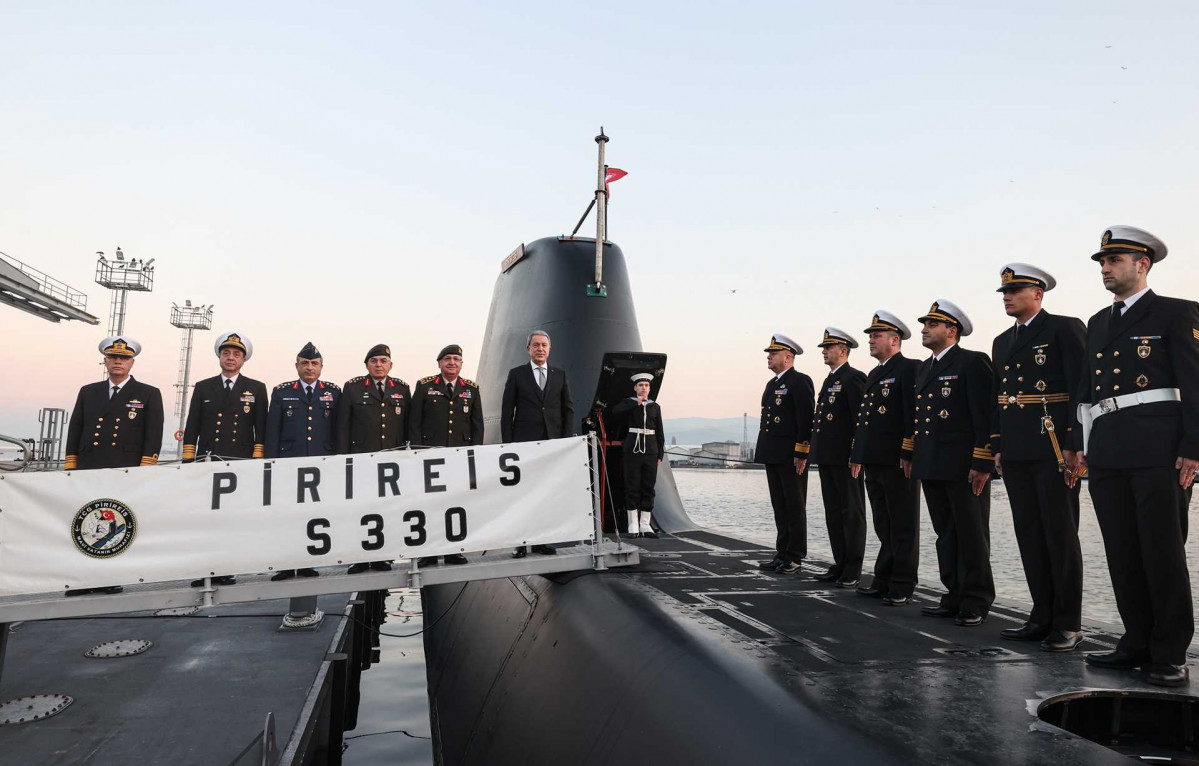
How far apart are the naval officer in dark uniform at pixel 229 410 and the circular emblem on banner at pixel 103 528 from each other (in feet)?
8.23

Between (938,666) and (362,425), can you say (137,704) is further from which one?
(938,666)

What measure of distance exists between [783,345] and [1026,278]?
113 inches

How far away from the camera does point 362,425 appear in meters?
7.70

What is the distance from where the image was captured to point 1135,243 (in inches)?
159

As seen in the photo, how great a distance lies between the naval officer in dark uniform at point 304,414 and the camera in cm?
742

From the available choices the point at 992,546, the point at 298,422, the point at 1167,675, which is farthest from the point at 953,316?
the point at 992,546

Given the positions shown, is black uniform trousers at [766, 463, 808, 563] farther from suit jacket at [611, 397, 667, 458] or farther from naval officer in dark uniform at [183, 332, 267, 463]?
naval officer in dark uniform at [183, 332, 267, 463]

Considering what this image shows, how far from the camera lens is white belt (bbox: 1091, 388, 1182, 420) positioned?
3.78m

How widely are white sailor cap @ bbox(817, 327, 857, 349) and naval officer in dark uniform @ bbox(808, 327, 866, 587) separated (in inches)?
7.4

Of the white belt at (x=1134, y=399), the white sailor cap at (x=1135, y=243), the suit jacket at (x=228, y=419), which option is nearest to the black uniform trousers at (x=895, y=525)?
the white belt at (x=1134, y=399)

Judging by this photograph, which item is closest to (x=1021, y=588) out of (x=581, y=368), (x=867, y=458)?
(x=581, y=368)

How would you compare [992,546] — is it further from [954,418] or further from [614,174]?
[954,418]

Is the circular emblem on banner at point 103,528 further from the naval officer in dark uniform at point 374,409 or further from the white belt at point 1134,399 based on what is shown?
the white belt at point 1134,399

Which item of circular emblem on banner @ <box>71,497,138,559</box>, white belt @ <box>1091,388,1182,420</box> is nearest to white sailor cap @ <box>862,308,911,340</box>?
white belt @ <box>1091,388,1182,420</box>
